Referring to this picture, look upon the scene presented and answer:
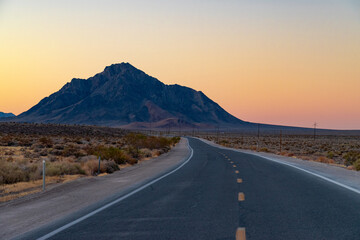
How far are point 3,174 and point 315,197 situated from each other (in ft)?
37.8

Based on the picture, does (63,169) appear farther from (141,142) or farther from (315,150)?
(315,150)

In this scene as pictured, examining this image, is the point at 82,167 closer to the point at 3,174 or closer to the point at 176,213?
the point at 3,174

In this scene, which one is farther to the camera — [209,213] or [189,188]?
[189,188]

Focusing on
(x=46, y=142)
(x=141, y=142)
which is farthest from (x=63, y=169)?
(x=46, y=142)

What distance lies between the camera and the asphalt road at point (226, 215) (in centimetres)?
653

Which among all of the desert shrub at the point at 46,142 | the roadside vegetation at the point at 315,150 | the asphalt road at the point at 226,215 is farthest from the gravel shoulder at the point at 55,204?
the desert shrub at the point at 46,142

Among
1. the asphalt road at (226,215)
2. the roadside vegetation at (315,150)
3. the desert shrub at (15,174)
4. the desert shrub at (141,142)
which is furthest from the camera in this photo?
the desert shrub at (141,142)

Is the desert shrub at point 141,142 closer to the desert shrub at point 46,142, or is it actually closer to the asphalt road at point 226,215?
the desert shrub at point 46,142

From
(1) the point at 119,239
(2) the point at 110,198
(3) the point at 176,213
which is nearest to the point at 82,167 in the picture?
(2) the point at 110,198

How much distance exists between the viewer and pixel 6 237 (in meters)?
6.52

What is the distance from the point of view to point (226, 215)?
802 cm

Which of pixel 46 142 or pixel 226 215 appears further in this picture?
pixel 46 142

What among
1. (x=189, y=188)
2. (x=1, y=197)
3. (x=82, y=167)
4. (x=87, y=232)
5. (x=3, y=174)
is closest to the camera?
(x=87, y=232)

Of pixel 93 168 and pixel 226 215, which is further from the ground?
pixel 226 215
